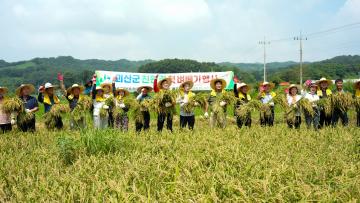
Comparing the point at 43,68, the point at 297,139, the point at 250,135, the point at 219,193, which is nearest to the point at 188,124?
the point at 250,135

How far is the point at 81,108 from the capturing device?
8234mm

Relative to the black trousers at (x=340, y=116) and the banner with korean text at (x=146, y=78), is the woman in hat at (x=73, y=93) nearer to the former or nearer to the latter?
the black trousers at (x=340, y=116)

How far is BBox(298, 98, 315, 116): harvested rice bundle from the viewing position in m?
8.27

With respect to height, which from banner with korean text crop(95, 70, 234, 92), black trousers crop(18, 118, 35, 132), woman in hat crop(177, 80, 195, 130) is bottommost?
black trousers crop(18, 118, 35, 132)

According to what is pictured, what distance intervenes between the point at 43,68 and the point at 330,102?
156 m

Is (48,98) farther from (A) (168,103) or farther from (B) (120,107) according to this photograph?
(A) (168,103)

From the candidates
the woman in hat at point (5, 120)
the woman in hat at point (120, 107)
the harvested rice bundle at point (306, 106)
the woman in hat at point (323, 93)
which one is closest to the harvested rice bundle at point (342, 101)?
the woman in hat at point (323, 93)

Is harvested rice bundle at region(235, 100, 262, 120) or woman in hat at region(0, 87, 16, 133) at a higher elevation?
harvested rice bundle at region(235, 100, 262, 120)

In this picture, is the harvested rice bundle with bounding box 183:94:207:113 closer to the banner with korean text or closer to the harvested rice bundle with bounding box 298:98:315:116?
the harvested rice bundle with bounding box 298:98:315:116

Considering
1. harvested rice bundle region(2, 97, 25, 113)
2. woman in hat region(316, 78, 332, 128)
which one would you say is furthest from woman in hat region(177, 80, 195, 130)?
harvested rice bundle region(2, 97, 25, 113)

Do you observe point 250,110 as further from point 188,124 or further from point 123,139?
point 123,139

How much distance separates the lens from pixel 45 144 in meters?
6.27

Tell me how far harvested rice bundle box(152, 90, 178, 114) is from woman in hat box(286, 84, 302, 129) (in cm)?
280

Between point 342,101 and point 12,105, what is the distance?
7.74 metres
